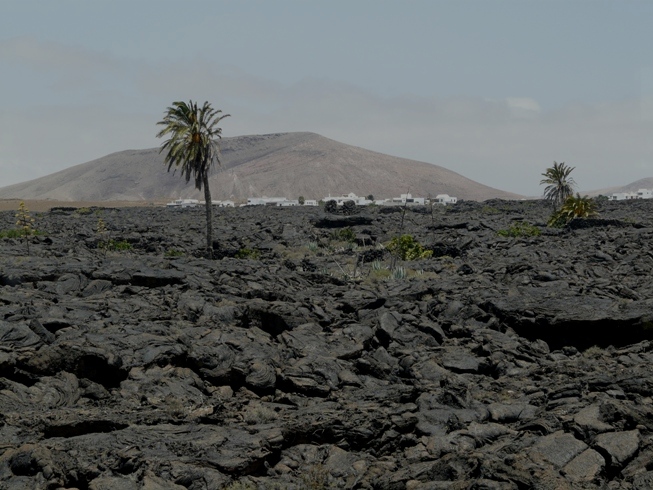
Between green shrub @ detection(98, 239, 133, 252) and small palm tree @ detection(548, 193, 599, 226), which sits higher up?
small palm tree @ detection(548, 193, 599, 226)

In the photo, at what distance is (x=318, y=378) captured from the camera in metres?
15.8


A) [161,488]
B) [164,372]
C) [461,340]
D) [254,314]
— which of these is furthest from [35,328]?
[461,340]

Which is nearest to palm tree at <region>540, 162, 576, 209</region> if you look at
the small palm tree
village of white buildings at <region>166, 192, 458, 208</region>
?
the small palm tree

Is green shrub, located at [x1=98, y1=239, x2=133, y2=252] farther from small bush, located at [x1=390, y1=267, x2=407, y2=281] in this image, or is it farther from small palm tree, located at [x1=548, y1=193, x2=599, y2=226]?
small palm tree, located at [x1=548, y1=193, x2=599, y2=226]

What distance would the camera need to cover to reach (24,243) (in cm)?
4106

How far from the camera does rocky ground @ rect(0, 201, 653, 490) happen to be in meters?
10.2

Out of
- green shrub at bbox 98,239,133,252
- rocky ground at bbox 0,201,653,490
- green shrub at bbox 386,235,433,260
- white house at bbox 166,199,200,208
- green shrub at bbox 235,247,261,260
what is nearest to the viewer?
rocky ground at bbox 0,201,653,490

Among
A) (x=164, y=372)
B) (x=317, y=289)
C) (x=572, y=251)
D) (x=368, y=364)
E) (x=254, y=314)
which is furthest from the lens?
(x=572, y=251)

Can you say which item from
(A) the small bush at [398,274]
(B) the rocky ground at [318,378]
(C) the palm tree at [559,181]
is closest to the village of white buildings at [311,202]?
(C) the palm tree at [559,181]

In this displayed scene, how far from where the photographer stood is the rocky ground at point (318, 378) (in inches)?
400

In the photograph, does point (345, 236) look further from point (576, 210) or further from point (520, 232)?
point (576, 210)

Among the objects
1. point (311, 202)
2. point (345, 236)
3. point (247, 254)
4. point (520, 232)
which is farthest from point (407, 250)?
point (311, 202)

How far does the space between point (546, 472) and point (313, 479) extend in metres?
3.42

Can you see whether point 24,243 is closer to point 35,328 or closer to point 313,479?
point 35,328
